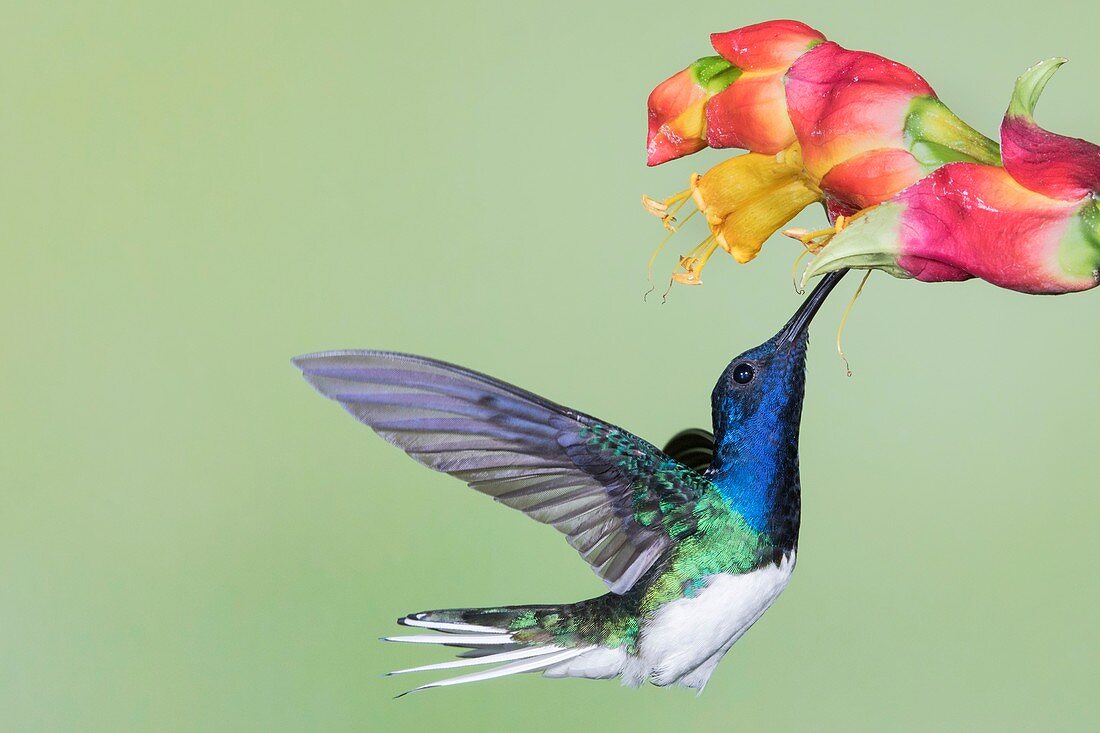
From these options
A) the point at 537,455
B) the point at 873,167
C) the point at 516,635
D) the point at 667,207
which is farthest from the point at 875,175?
the point at 516,635

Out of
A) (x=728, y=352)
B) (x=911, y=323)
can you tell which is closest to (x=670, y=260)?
(x=728, y=352)

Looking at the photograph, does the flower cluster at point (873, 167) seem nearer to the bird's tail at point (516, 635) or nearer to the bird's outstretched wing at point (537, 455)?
the bird's outstretched wing at point (537, 455)

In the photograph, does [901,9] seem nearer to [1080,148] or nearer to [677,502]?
[677,502]

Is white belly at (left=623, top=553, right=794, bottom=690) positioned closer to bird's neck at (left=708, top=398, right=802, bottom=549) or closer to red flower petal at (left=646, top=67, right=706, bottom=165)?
bird's neck at (left=708, top=398, right=802, bottom=549)

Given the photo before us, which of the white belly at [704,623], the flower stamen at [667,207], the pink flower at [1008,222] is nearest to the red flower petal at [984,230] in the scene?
the pink flower at [1008,222]

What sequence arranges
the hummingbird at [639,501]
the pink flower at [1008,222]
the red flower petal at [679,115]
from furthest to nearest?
the hummingbird at [639,501], the red flower petal at [679,115], the pink flower at [1008,222]

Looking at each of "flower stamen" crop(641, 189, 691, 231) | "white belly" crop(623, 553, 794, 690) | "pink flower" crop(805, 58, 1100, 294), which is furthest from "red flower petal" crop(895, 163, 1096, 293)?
"white belly" crop(623, 553, 794, 690)
